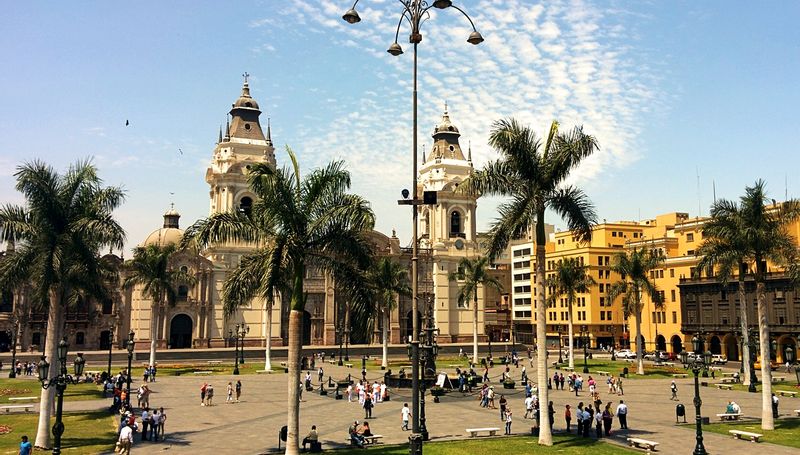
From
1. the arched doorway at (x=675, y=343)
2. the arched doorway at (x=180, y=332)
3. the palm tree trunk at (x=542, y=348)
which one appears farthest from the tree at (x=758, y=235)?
the arched doorway at (x=180, y=332)

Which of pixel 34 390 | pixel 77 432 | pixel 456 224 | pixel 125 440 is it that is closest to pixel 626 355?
pixel 456 224

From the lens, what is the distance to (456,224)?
89.6 m

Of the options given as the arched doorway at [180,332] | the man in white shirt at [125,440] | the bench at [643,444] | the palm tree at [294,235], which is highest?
the palm tree at [294,235]

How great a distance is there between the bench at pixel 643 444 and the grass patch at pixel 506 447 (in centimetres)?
54

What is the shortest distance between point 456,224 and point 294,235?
71184 millimetres

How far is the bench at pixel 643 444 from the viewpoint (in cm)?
2282

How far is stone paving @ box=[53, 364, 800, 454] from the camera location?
2445cm

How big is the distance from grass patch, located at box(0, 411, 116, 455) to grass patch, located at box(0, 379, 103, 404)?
6605 mm

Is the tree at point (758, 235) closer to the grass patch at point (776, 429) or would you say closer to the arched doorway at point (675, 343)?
the grass patch at point (776, 429)

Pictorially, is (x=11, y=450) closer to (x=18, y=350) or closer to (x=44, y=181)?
(x=44, y=181)

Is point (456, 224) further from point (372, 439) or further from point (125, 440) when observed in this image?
point (125, 440)

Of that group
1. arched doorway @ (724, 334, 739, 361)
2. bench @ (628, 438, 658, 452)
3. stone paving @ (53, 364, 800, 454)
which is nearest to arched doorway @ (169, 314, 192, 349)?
stone paving @ (53, 364, 800, 454)

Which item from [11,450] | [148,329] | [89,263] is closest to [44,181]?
[89,263]

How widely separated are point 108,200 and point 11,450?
9.52 m
